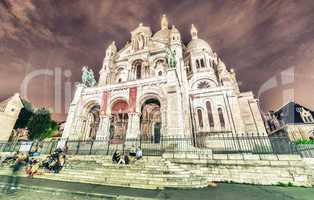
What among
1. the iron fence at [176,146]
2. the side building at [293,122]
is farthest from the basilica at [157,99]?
the side building at [293,122]

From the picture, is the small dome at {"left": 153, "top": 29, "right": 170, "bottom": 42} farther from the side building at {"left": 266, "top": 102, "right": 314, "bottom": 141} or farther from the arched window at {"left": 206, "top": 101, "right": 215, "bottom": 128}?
the side building at {"left": 266, "top": 102, "right": 314, "bottom": 141}

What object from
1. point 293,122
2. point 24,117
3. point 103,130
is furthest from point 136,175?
point 293,122

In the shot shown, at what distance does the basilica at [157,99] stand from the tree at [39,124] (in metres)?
20.5

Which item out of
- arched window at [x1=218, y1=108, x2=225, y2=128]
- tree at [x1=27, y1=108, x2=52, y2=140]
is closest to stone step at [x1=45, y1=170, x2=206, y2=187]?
arched window at [x1=218, y1=108, x2=225, y2=128]

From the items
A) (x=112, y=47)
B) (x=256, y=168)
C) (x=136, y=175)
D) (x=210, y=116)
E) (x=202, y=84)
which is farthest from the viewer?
(x=202, y=84)

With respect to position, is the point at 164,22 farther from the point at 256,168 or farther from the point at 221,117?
the point at 256,168

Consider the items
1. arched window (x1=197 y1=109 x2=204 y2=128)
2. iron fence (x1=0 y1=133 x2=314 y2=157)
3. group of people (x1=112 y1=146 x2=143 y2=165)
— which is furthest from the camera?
arched window (x1=197 y1=109 x2=204 y2=128)

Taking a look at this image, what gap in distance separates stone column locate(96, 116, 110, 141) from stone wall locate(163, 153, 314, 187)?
9897 millimetres

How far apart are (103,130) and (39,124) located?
28.0 m

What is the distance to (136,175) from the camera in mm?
7574

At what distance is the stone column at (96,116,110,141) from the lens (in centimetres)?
1564

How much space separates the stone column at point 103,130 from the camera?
15.6m

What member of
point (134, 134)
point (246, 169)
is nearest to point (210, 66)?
point (134, 134)

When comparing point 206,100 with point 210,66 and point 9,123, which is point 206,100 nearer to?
point 210,66
